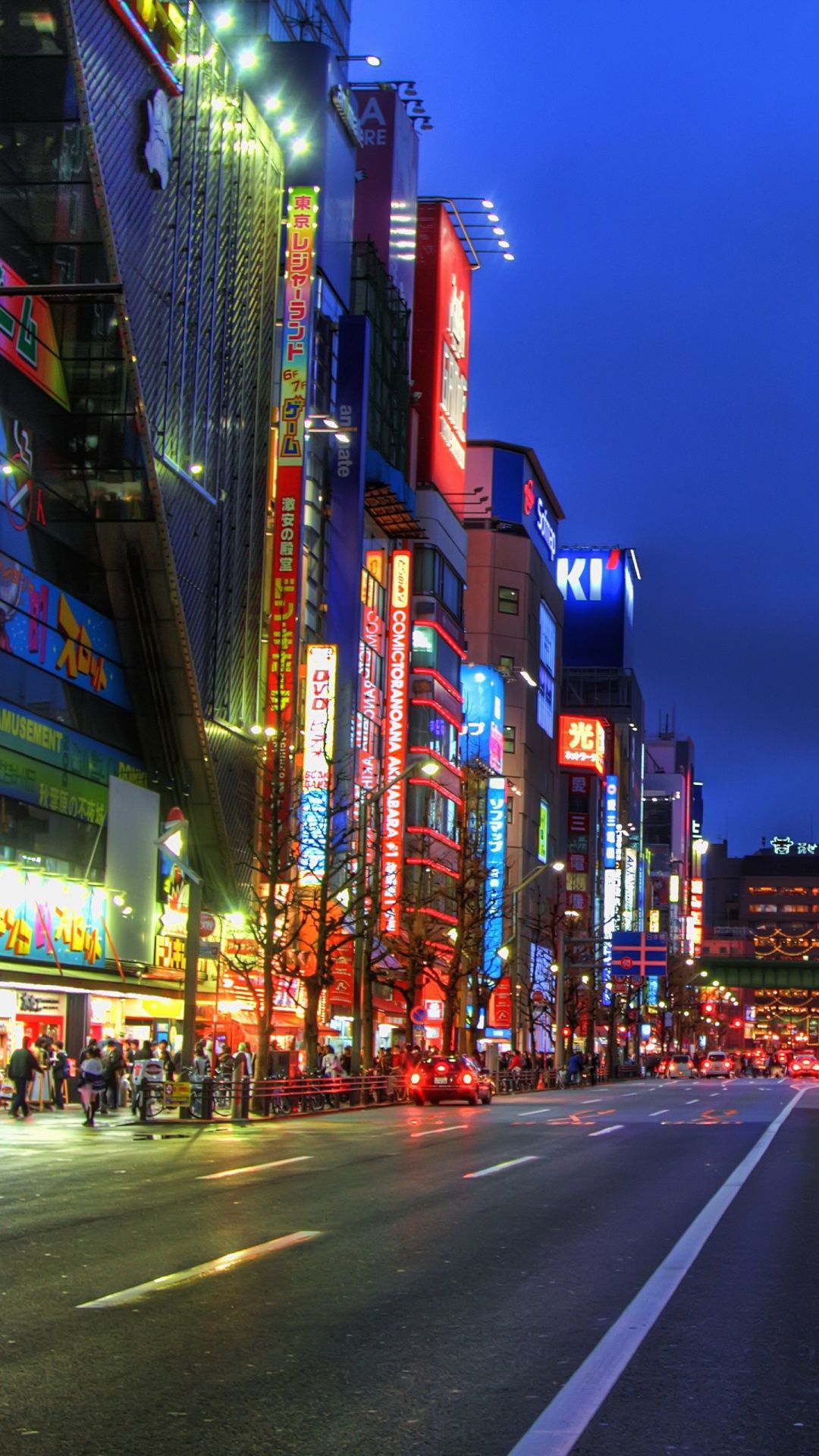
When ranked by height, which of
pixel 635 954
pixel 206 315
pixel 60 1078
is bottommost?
pixel 60 1078

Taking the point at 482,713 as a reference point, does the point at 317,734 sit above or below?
below

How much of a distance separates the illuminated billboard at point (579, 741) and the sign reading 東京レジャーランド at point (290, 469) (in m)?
81.0

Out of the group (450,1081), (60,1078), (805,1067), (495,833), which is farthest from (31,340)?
(805,1067)

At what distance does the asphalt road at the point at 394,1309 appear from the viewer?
821 centimetres

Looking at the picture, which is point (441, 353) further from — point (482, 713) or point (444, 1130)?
point (444, 1130)

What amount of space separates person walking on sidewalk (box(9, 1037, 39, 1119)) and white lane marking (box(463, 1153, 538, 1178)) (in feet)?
45.8

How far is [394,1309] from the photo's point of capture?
11.6 meters

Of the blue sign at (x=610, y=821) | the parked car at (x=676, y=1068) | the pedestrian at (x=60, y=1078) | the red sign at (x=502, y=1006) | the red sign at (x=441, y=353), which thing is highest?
the red sign at (x=441, y=353)

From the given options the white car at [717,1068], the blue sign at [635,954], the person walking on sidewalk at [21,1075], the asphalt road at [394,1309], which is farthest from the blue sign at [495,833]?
the asphalt road at [394,1309]

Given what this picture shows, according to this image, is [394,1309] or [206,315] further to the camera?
[206,315]

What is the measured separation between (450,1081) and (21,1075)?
1692 cm

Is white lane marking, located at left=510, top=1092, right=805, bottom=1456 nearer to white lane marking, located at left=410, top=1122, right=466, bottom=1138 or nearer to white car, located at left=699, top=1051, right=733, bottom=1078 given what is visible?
white lane marking, located at left=410, top=1122, right=466, bottom=1138

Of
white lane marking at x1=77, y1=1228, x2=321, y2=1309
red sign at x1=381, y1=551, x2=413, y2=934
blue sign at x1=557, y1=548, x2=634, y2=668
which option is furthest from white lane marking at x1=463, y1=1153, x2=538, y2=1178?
blue sign at x1=557, y1=548, x2=634, y2=668

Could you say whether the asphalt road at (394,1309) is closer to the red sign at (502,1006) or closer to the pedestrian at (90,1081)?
the pedestrian at (90,1081)
